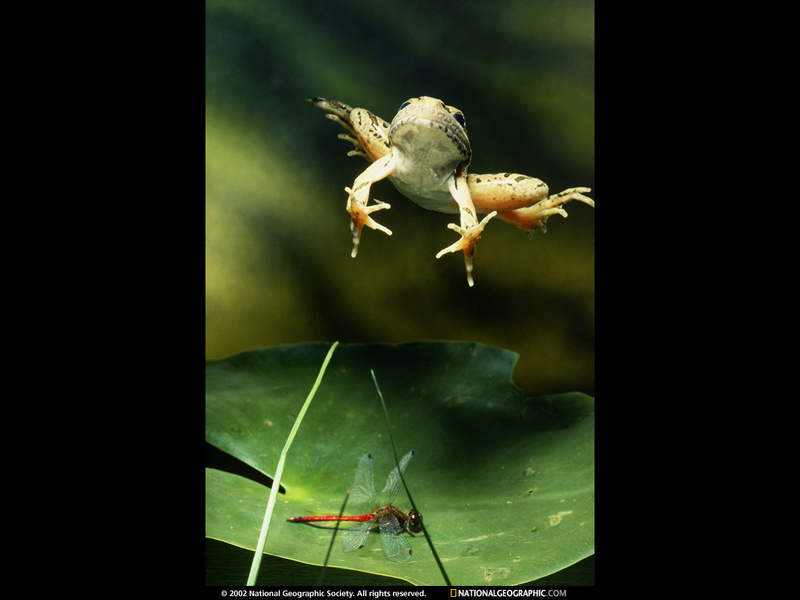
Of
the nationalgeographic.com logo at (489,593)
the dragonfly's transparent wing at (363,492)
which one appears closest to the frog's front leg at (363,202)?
the dragonfly's transparent wing at (363,492)

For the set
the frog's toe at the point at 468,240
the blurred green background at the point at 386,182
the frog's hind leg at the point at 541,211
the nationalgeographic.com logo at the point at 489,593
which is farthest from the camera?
the blurred green background at the point at 386,182

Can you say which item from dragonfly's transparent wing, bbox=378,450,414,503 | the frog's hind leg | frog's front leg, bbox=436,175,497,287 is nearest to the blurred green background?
the frog's hind leg

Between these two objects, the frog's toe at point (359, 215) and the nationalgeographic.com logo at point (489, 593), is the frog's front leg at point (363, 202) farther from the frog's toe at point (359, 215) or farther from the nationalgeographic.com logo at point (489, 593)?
the nationalgeographic.com logo at point (489, 593)

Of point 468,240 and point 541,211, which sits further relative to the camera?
point 541,211

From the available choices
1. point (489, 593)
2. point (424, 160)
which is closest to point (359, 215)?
point (424, 160)

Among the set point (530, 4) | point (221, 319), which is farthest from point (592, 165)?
point (221, 319)

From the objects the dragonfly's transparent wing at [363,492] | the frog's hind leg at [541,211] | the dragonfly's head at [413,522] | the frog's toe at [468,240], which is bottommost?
the dragonfly's head at [413,522]

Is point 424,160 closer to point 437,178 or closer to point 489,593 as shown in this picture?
point 437,178
